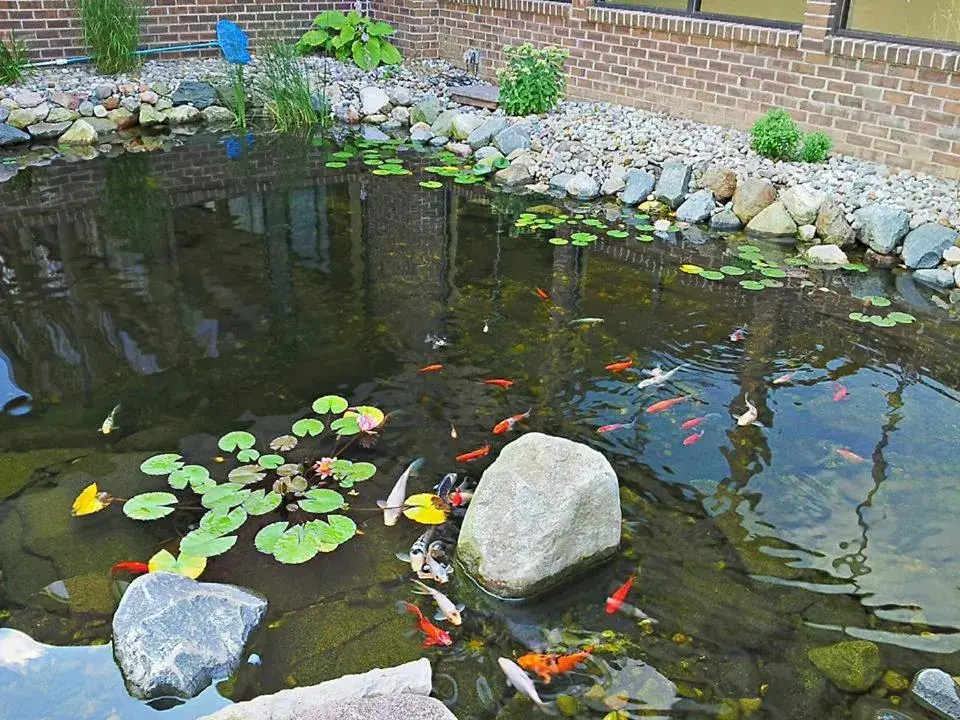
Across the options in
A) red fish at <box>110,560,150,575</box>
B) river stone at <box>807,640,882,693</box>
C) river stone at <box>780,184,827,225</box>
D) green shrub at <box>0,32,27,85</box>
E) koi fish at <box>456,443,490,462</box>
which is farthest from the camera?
green shrub at <box>0,32,27,85</box>

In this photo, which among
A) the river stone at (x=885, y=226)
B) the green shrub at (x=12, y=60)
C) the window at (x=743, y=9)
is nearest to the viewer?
the river stone at (x=885, y=226)

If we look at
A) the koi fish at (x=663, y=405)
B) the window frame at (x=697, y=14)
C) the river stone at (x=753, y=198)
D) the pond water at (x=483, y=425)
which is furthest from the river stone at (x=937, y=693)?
the window frame at (x=697, y=14)

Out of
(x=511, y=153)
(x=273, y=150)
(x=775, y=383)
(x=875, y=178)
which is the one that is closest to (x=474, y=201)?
(x=511, y=153)

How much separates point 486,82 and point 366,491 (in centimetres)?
790

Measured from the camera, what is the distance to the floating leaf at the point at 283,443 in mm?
3770

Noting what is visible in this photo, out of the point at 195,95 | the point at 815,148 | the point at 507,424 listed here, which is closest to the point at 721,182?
the point at 815,148

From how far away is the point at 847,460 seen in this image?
3773 millimetres

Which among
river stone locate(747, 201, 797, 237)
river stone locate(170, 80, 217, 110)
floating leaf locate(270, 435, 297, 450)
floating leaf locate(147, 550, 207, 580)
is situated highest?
river stone locate(170, 80, 217, 110)

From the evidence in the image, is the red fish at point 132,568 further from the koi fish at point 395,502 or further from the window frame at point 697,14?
the window frame at point 697,14

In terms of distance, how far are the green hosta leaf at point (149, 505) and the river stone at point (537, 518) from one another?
1142mm

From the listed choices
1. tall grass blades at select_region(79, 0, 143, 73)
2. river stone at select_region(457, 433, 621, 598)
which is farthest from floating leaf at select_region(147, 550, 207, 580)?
tall grass blades at select_region(79, 0, 143, 73)

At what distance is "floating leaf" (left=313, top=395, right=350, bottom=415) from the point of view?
13.3 ft

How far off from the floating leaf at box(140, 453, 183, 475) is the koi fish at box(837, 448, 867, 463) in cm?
277

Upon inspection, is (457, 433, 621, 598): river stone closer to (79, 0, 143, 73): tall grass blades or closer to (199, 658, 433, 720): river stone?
(199, 658, 433, 720): river stone
